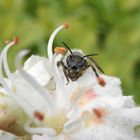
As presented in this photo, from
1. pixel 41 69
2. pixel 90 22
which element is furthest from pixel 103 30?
pixel 41 69

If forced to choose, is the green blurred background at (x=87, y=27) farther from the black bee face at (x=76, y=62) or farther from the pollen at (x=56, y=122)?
the pollen at (x=56, y=122)

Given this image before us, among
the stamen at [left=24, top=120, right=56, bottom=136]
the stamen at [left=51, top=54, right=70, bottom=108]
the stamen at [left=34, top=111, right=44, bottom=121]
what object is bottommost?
the stamen at [left=24, top=120, right=56, bottom=136]

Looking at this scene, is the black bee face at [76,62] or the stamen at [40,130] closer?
the stamen at [40,130]

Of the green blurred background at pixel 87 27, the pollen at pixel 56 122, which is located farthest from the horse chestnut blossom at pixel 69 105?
the green blurred background at pixel 87 27

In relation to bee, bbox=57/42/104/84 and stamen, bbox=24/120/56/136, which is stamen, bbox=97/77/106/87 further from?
stamen, bbox=24/120/56/136

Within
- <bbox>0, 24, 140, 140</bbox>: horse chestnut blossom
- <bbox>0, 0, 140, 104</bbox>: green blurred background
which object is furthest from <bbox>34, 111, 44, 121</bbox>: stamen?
<bbox>0, 0, 140, 104</bbox>: green blurred background

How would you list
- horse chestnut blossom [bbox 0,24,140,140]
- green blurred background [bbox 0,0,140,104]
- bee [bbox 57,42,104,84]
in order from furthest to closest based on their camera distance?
1. green blurred background [bbox 0,0,140,104]
2. bee [bbox 57,42,104,84]
3. horse chestnut blossom [bbox 0,24,140,140]

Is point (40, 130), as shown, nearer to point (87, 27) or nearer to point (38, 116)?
point (38, 116)
